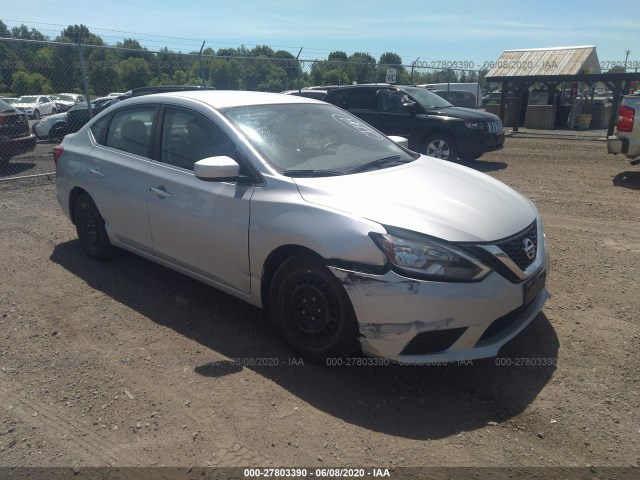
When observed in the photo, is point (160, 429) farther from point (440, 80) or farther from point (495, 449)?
point (440, 80)

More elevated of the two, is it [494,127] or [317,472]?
[494,127]

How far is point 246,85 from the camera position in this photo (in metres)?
17.5

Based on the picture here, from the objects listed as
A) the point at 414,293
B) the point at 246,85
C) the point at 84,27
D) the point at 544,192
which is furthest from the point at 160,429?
the point at 246,85

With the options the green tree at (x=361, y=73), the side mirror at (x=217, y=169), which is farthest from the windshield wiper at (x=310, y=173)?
the green tree at (x=361, y=73)

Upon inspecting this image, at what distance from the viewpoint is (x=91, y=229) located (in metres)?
5.21

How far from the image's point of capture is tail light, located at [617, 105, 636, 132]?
8648 mm

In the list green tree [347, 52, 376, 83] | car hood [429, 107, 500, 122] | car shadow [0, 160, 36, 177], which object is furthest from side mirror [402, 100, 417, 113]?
green tree [347, 52, 376, 83]

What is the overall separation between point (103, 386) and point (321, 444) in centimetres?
149

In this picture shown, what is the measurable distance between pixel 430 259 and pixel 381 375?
899 millimetres

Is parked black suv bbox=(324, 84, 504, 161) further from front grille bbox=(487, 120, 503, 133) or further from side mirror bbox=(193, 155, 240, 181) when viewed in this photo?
side mirror bbox=(193, 155, 240, 181)

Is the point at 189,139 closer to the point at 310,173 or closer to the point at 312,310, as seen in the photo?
the point at 310,173

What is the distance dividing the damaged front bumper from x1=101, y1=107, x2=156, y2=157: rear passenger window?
2443 millimetres

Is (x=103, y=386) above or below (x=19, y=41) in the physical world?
below

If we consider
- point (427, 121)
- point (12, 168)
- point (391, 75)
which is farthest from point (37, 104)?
point (427, 121)
